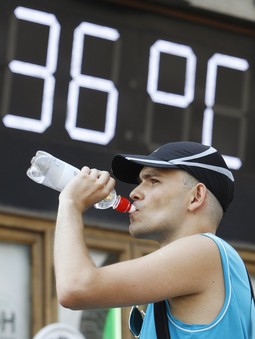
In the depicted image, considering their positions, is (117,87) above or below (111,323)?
above

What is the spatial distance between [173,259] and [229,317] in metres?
0.23

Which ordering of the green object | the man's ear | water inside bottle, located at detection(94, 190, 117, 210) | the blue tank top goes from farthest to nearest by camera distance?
the green object, water inside bottle, located at detection(94, 190, 117, 210), the man's ear, the blue tank top

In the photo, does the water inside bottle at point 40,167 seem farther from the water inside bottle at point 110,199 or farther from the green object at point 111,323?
the green object at point 111,323

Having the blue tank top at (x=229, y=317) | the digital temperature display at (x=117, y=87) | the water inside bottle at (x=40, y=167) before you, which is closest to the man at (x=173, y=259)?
the blue tank top at (x=229, y=317)

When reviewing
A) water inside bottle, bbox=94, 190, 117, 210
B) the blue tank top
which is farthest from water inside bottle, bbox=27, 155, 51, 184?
the blue tank top

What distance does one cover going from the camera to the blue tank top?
3682mm

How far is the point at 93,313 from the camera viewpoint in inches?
337

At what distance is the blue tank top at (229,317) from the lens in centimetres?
368

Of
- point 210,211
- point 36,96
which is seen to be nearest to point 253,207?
point 36,96

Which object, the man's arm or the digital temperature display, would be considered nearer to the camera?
the man's arm

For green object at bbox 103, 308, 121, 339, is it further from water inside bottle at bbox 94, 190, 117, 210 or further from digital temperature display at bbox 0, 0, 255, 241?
water inside bottle at bbox 94, 190, 117, 210

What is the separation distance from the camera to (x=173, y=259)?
12.3 ft

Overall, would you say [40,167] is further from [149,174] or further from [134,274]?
[134,274]

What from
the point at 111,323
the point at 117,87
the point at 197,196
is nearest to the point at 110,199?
the point at 197,196
